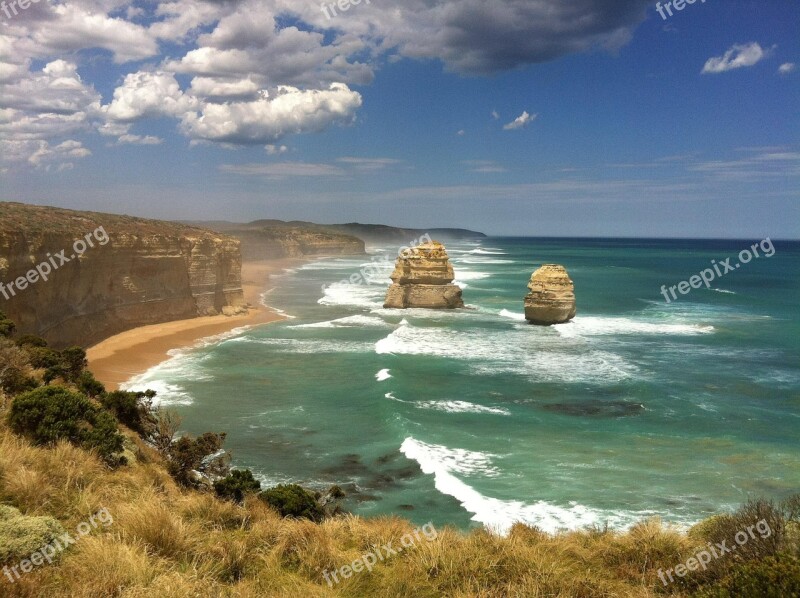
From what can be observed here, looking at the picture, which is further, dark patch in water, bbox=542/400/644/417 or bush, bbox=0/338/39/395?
dark patch in water, bbox=542/400/644/417

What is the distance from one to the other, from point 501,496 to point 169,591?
11534 mm

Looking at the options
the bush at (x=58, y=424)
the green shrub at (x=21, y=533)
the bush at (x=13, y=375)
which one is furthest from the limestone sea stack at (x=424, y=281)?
the green shrub at (x=21, y=533)

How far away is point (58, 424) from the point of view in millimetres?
10227

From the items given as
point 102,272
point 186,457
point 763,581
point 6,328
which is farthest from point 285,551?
point 102,272

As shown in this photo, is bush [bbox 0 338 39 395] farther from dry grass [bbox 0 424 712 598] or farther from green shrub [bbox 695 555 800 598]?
green shrub [bbox 695 555 800 598]

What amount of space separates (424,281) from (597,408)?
26.4 meters

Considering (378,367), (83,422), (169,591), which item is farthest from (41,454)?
(378,367)

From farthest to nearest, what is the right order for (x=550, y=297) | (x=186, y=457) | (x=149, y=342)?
(x=550, y=297) → (x=149, y=342) → (x=186, y=457)

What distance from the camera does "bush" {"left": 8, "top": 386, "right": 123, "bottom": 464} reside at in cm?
1014

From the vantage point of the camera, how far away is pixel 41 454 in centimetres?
898

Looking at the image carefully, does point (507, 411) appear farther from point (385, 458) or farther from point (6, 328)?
point (6, 328)

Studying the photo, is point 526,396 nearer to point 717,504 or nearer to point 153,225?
point 717,504

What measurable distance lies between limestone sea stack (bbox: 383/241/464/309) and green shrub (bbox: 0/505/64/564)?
133ft

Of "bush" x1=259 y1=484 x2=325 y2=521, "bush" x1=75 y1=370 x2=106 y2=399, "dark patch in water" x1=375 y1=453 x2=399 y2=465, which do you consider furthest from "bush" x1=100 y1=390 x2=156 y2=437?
"dark patch in water" x1=375 y1=453 x2=399 y2=465
